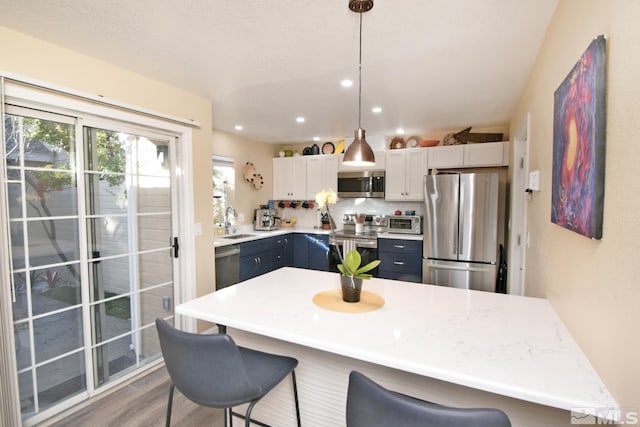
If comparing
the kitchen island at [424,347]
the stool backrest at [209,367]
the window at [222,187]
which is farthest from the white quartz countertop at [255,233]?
the stool backrest at [209,367]

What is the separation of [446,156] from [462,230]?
1.09 meters

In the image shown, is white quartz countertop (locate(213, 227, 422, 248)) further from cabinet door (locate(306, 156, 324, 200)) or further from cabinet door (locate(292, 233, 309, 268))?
cabinet door (locate(306, 156, 324, 200))

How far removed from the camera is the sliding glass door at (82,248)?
1.85m

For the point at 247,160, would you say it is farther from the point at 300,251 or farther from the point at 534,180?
the point at 534,180

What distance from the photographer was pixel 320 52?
78.5 inches

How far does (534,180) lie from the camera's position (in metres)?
1.93

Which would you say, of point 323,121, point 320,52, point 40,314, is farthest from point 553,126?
point 40,314

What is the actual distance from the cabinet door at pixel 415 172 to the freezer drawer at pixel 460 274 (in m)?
1.00

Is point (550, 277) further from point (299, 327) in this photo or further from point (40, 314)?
point (40, 314)

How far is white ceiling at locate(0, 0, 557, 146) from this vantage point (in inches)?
60.7

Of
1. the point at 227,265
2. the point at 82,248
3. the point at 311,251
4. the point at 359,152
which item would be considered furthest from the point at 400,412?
the point at 311,251

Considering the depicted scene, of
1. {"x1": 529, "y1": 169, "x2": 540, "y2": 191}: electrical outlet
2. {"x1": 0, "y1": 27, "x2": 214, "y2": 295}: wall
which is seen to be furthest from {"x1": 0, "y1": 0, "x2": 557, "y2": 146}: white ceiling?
{"x1": 529, "y1": 169, "x2": 540, "y2": 191}: electrical outlet

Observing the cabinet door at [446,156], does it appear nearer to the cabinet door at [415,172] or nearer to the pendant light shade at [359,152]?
the cabinet door at [415,172]

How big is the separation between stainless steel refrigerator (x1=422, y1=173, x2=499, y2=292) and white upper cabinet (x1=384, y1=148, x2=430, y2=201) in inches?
21.9
